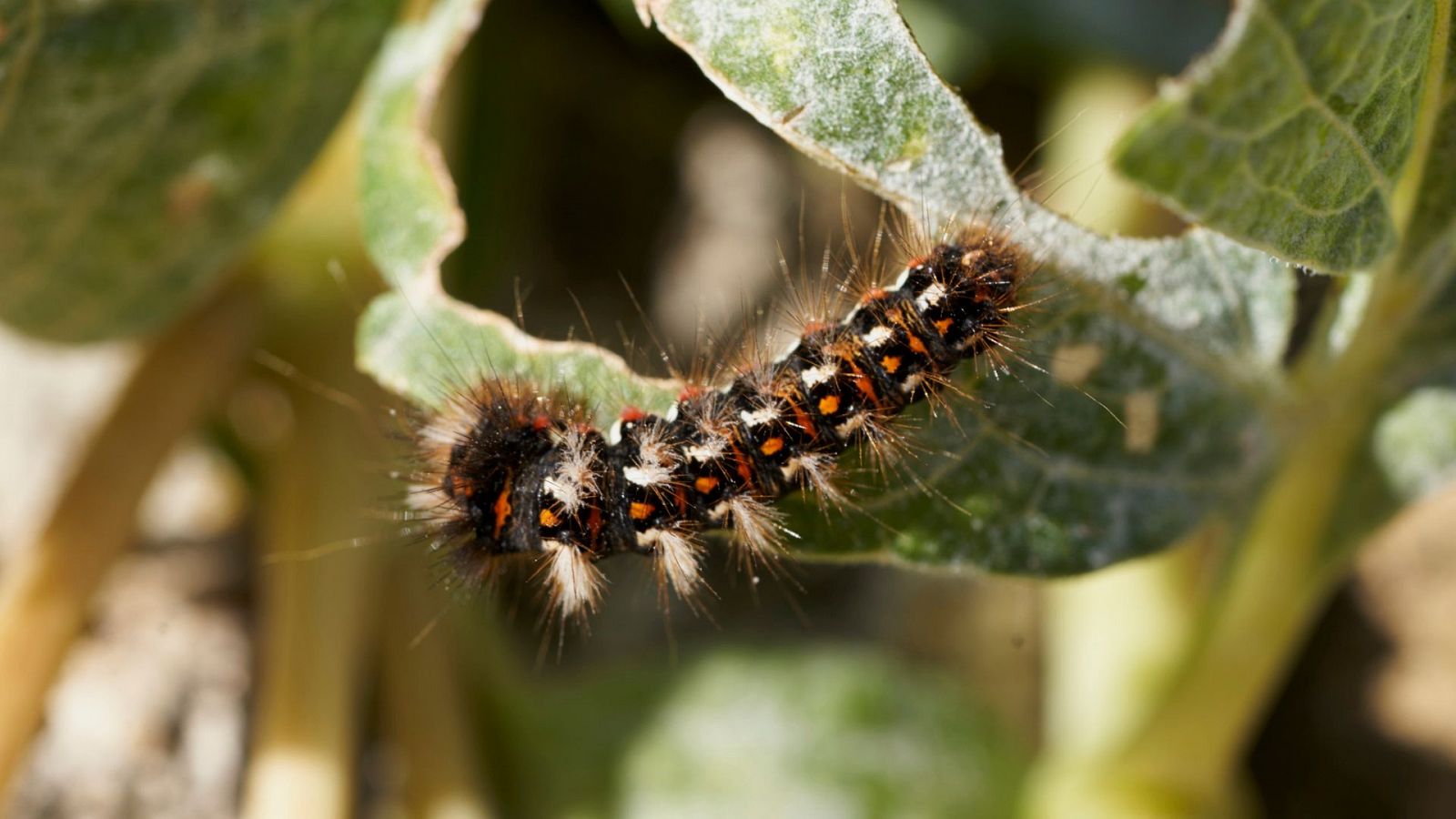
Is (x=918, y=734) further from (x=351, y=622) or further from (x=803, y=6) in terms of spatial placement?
(x=803, y=6)

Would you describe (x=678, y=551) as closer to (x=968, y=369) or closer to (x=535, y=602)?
(x=968, y=369)

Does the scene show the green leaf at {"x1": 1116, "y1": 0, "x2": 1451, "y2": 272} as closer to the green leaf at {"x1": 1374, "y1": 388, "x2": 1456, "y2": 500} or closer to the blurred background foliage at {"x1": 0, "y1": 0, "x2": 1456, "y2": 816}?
the green leaf at {"x1": 1374, "y1": 388, "x2": 1456, "y2": 500}

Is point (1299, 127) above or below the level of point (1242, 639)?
above

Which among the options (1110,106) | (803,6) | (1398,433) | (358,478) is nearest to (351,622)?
(358,478)

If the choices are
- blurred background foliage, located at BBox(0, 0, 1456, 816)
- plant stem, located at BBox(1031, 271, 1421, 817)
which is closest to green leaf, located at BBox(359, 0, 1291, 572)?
plant stem, located at BBox(1031, 271, 1421, 817)

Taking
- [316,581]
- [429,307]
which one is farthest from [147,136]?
[316,581]

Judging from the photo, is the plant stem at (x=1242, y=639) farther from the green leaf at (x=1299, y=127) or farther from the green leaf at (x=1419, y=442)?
the green leaf at (x=1299, y=127)
